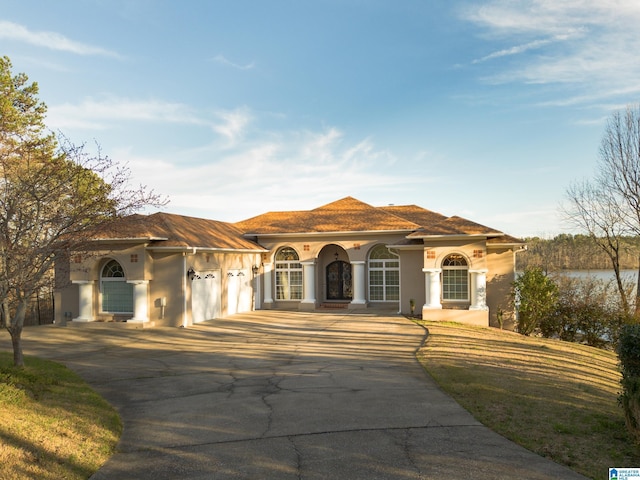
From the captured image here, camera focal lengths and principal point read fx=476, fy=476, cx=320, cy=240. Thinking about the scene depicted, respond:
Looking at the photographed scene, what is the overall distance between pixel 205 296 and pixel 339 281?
903 cm

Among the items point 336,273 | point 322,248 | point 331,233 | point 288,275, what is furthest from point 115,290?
point 336,273

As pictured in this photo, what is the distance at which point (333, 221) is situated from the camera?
85.9 ft

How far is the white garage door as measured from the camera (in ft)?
66.2

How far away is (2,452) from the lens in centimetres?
568

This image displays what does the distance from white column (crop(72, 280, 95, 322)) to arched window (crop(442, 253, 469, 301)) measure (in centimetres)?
1523

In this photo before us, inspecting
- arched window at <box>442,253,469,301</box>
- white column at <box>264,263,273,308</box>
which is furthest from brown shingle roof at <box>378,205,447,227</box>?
white column at <box>264,263,273,308</box>

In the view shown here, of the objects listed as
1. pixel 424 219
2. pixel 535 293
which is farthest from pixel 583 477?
pixel 424 219

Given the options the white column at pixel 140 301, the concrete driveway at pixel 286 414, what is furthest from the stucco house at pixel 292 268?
the concrete driveway at pixel 286 414

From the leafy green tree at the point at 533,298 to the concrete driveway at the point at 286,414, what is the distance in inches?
287

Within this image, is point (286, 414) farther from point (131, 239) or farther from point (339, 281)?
point (339, 281)

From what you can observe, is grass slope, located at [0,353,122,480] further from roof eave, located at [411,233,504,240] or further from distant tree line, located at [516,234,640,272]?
distant tree line, located at [516,234,640,272]

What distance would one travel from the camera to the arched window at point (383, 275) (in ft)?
81.3

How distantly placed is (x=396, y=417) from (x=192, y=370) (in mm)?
5791

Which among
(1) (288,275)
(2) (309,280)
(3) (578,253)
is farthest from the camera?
(3) (578,253)
